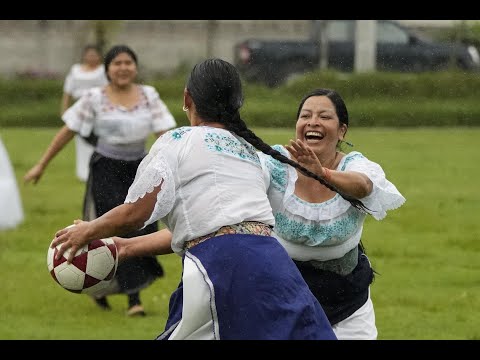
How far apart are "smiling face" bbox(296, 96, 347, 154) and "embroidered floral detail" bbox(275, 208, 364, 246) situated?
334 mm

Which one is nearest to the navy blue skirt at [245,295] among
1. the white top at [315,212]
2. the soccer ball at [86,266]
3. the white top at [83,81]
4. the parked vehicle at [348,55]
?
the soccer ball at [86,266]

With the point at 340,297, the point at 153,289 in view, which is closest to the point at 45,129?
the point at 153,289

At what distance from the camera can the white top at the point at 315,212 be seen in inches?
219

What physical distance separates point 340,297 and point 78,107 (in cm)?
423

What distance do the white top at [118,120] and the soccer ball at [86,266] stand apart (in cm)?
411

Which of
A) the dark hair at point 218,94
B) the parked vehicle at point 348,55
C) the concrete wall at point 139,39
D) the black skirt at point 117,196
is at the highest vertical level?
the dark hair at point 218,94

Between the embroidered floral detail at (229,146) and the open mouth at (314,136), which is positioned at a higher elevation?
the embroidered floral detail at (229,146)

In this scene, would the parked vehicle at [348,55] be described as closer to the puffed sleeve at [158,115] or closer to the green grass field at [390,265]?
the green grass field at [390,265]

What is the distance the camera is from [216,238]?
4.84 meters

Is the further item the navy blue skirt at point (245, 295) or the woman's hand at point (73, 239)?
the woman's hand at point (73, 239)

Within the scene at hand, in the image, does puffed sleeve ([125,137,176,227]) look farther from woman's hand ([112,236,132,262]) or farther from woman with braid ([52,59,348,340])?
woman's hand ([112,236,132,262])

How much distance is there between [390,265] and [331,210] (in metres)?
5.46

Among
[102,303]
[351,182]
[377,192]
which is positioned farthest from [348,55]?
[351,182]

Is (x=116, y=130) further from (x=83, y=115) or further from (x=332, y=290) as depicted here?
(x=332, y=290)
